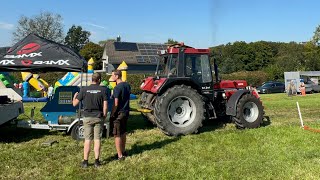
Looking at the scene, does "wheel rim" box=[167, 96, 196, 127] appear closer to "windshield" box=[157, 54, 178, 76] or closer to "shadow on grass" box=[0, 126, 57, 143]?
"windshield" box=[157, 54, 178, 76]

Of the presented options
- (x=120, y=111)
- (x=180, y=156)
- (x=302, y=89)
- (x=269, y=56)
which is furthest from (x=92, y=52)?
(x=180, y=156)

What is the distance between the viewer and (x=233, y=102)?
400 inches

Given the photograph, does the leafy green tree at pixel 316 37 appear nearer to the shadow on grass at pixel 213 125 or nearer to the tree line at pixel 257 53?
the tree line at pixel 257 53

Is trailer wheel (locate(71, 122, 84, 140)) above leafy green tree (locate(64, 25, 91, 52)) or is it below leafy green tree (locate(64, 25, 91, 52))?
below

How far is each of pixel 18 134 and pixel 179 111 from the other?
14.9 feet

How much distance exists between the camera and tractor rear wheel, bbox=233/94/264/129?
33.1 ft

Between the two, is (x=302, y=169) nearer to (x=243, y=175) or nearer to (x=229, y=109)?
(x=243, y=175)

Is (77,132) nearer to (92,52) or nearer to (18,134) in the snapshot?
(18,134)

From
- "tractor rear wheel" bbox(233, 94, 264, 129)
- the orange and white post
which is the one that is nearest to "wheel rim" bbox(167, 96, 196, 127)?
"tractor rear wheel" bbox(233, 94, 264, 129)

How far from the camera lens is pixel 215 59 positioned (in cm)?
1052

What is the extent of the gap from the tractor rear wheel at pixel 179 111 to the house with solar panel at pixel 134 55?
40.3 meters

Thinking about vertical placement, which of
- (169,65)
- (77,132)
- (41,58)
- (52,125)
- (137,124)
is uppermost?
(41,58)

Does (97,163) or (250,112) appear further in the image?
(250,112)

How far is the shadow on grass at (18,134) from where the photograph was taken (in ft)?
30.8
